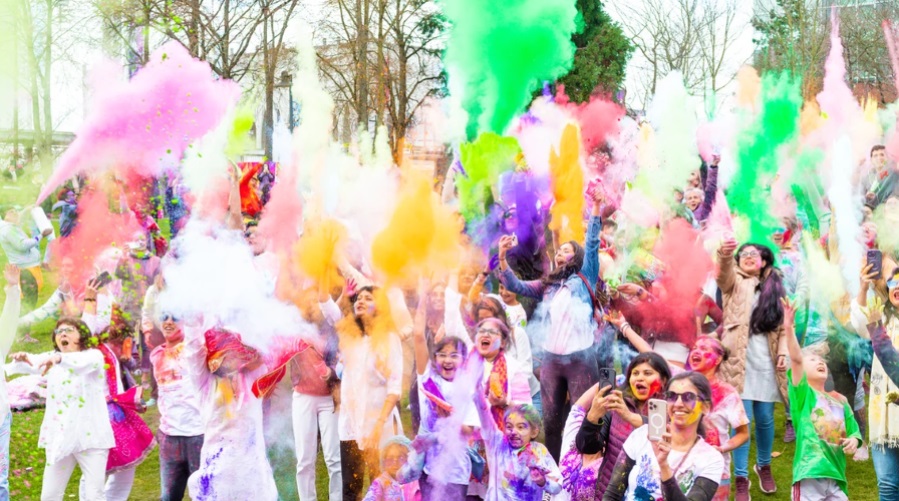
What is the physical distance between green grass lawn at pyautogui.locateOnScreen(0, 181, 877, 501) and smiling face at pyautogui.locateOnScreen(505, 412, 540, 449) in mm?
1652

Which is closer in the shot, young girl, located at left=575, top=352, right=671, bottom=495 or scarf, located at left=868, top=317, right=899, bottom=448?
young girl, located at left=575, top=352, right=671, bottom=495

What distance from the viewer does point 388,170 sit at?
7.86 meters

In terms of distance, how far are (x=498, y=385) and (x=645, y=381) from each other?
2.79 feet

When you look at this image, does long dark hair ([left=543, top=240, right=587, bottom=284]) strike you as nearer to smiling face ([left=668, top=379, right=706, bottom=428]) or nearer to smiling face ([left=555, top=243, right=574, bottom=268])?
smiling face ([left=555, top=243, right=574, bottom=268])

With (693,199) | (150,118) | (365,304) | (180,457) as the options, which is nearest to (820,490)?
(365,304)

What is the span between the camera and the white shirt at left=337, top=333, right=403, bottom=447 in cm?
561

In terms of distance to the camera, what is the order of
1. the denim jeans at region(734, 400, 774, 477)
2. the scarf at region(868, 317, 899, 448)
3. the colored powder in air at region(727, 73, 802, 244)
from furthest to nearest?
the colored powder in air at region(727, 73, 802, 244) → the denim jeans at region(734, 400, 774, 477) → the scarf at region(868, 317, 899, 448)

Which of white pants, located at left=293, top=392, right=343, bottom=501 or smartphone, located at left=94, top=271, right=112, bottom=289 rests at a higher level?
smartphone, located at left=94, top=271, right=112, bottom=289

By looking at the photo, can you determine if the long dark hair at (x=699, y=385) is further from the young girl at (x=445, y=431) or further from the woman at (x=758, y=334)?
the woman at (x=758, y=334)

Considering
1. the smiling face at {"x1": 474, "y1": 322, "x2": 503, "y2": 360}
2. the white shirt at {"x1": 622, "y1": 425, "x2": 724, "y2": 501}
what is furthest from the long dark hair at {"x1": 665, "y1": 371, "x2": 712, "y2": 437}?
the smiling face at {"x1": 474, "y1": 322, "x2": 503, "y2": 360}

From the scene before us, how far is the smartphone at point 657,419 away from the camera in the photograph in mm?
3977

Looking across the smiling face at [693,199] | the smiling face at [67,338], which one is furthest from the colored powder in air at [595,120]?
the smiling face at [67,338]

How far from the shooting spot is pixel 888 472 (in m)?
5.16

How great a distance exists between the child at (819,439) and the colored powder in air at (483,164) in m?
2.82
